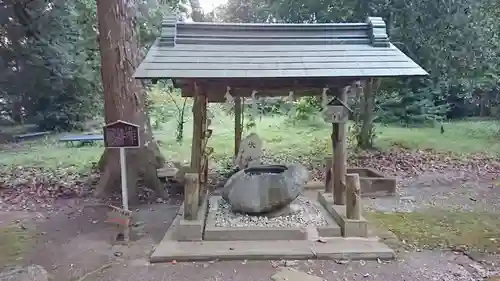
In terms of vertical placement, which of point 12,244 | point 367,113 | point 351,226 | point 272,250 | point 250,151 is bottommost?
point 12,244

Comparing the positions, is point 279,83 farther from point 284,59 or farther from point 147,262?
point 147,262

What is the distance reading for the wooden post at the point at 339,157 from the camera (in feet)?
15.4

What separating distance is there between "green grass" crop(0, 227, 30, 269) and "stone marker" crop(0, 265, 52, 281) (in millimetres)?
559

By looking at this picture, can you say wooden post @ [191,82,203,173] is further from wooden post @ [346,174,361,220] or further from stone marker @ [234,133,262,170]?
wooden post @ [346,174,361,220]

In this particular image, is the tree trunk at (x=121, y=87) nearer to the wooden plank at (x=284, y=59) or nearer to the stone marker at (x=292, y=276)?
the wooden plank at (x=284, y=59)

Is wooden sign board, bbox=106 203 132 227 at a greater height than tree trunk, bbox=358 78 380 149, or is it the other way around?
tree trunk, bbox=358 78 380 149

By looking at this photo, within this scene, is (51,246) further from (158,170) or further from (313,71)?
(313,71)

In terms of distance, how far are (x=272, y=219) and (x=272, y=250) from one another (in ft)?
Answer: 2.07

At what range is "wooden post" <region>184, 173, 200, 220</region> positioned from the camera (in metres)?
4.29

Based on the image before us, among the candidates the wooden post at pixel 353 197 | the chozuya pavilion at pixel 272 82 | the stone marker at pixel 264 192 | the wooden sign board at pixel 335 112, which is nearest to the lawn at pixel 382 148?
the wooden post at pixel 353 197

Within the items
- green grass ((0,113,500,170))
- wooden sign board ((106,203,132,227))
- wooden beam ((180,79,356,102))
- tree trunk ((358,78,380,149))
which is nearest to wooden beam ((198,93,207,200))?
Result: wooden beam ((180,79,356,102))

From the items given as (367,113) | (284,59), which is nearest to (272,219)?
(284,59)

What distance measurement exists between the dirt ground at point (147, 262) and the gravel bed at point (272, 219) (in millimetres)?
654

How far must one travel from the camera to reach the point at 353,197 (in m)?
4.20
